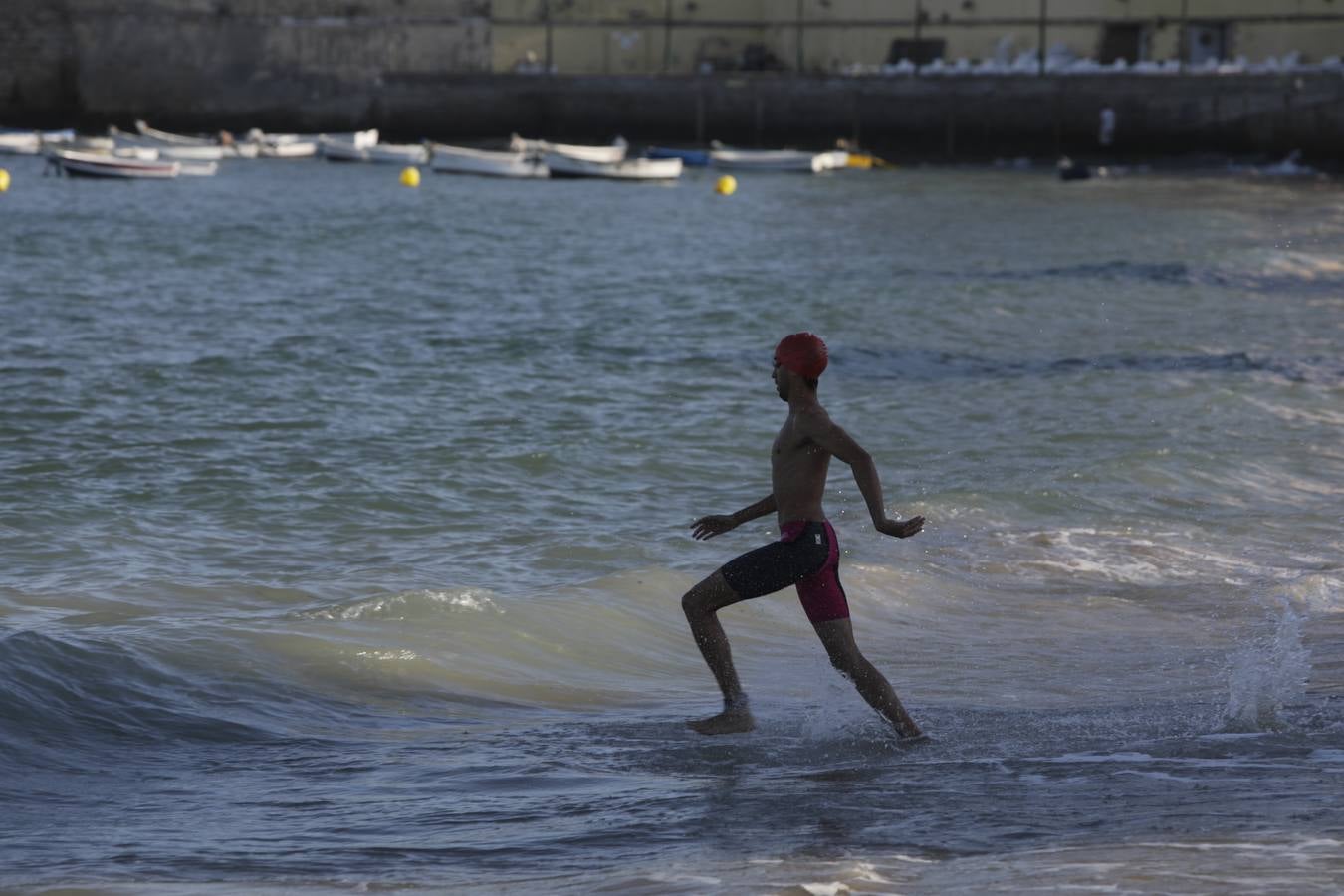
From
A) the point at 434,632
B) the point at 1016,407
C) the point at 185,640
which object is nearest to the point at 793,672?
the point at 434,632

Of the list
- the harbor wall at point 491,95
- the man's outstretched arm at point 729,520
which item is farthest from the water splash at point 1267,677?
the harbor wall at point 491,95

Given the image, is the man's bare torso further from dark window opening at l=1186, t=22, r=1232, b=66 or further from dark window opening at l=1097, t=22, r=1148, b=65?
dark window opening at l=1097, t=22, r=1148, b=65

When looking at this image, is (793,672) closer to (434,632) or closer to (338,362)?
(434,632)

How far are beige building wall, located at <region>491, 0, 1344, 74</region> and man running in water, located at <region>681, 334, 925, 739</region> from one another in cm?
6760

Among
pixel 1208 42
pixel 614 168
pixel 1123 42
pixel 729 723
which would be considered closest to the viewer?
pixel 729 723

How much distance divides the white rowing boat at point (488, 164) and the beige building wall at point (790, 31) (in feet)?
50.0

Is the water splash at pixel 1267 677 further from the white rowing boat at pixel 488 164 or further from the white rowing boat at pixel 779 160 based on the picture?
the white rowing boat at pixel 779 160

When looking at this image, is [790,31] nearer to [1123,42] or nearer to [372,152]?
[1123,42]

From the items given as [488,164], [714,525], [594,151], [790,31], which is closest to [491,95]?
[594,151]

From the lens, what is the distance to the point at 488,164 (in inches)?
2362

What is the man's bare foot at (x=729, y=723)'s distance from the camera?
675 cm

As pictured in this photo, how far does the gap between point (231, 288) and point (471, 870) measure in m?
22.2

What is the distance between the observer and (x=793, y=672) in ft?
26.9

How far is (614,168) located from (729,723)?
172 ft
